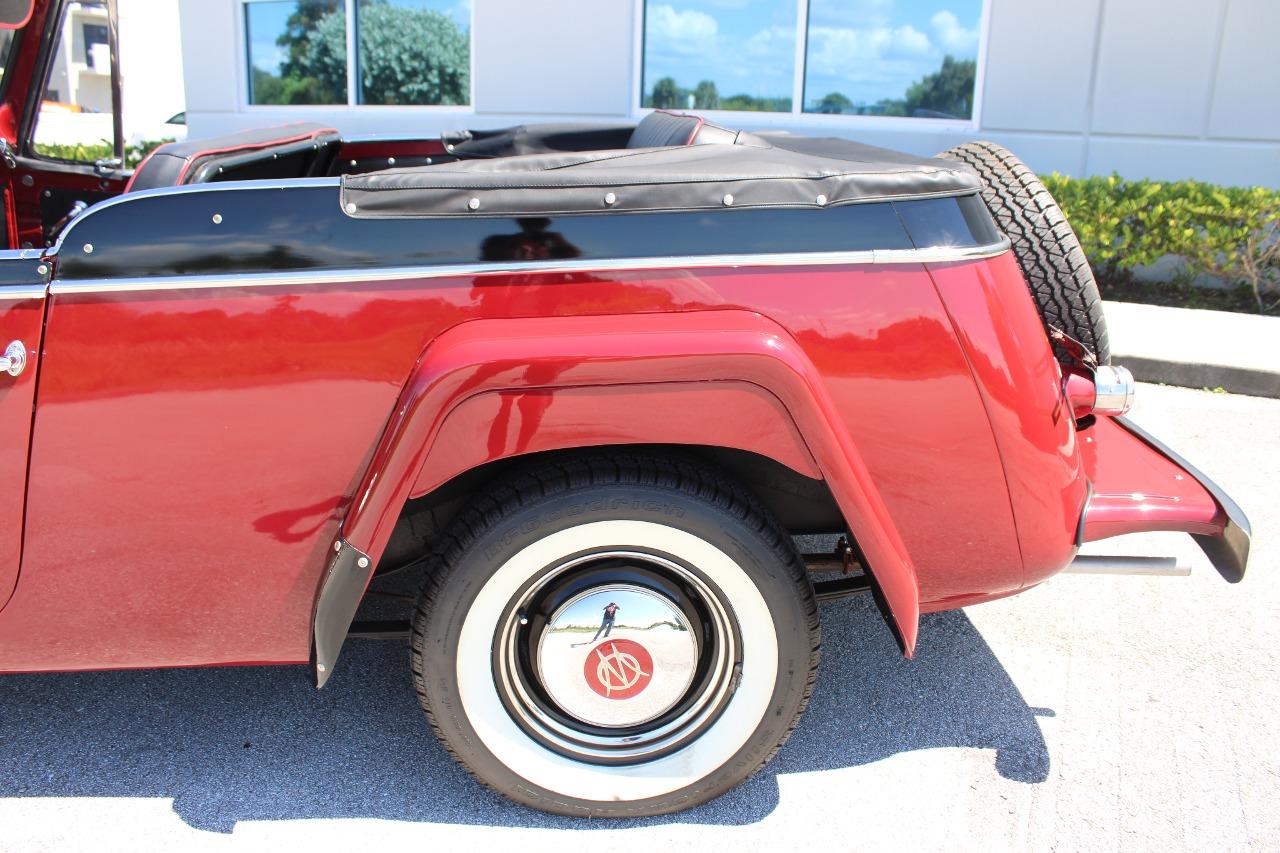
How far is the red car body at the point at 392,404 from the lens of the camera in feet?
6.30

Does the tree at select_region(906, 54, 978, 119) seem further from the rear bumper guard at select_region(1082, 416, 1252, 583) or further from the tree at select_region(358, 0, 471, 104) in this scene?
the rear bumper guard at select_region(1082, 416, 1252, 583)

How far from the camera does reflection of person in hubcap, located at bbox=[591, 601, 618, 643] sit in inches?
84.2

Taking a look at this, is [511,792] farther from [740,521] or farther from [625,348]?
[625,348]

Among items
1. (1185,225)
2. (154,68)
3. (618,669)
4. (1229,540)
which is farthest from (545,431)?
(154,68)

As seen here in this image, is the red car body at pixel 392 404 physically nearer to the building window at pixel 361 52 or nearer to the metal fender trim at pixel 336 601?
the metal fender trim at pixel 336 601

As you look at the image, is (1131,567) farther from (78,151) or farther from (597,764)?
(78,151)

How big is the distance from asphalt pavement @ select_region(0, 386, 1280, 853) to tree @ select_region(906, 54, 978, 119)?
626cm

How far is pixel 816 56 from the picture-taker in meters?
8.72

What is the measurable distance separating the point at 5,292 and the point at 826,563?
1.83m

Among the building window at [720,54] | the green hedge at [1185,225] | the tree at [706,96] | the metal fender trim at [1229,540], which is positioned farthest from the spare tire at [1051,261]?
the tree at [706,96]

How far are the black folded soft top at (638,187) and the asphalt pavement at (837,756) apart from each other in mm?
1317

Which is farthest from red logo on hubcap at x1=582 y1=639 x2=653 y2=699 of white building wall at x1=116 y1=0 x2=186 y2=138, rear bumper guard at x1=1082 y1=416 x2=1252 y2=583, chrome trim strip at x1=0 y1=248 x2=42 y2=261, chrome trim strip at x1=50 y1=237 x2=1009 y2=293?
white building wall at x1=116 y1=0 x2=186 y2=138

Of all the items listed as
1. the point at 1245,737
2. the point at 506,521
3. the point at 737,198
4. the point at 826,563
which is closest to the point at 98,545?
the point at 506,521

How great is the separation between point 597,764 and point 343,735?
72 cm
